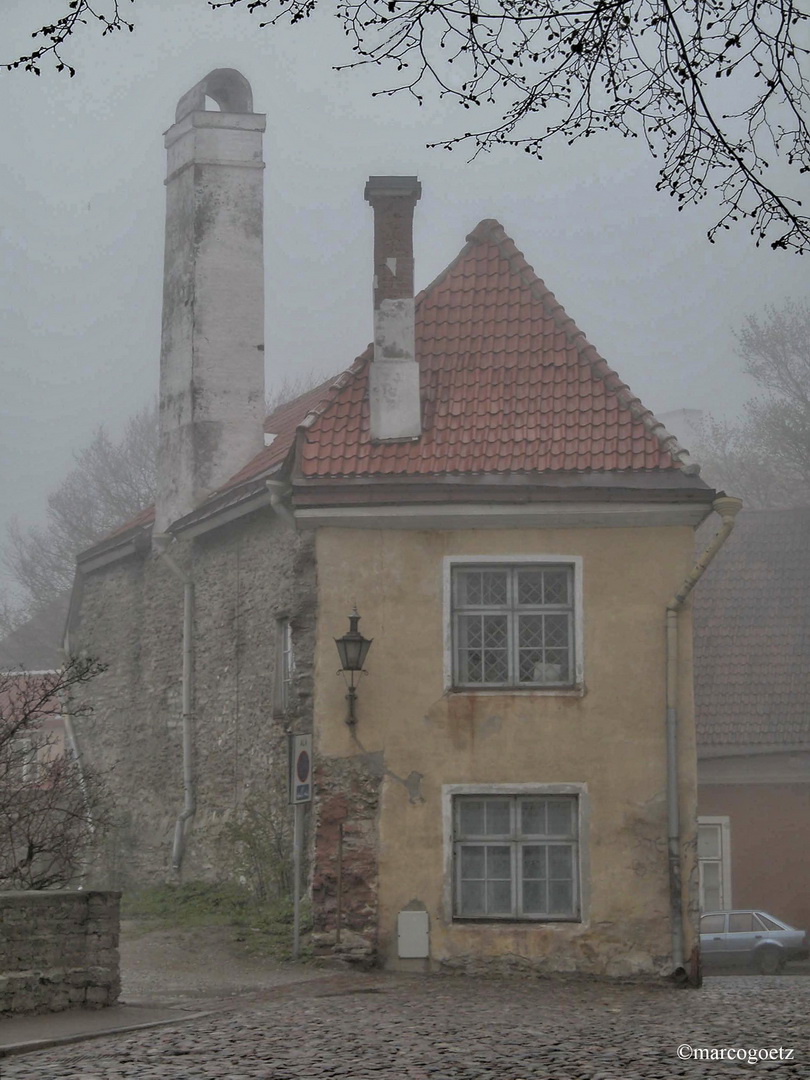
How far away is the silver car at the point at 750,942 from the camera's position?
23.6 m

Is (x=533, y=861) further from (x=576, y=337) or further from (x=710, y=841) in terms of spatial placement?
(x=710, y=841)

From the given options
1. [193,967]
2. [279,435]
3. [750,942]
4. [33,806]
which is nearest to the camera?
[33,806]

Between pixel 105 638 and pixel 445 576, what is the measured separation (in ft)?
31.4

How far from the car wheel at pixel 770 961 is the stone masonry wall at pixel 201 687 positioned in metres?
8.89

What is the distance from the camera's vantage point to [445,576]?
16.4m

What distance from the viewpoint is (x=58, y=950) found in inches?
464

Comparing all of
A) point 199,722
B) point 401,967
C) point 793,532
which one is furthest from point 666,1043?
point 793,532

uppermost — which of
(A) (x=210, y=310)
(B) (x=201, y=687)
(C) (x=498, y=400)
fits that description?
(A) (x=210, y=310)

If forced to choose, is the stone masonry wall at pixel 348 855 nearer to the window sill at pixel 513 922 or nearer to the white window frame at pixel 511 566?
the window sill at pixel 513 922

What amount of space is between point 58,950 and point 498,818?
5.51 m

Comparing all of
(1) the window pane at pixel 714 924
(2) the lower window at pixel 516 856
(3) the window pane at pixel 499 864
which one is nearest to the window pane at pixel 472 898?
(2) the lower window at pixel 516 856

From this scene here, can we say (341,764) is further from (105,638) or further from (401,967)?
(105,638)

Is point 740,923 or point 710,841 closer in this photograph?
point 740,923

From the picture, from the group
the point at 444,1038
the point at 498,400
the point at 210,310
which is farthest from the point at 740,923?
the point at 444,1038
